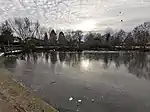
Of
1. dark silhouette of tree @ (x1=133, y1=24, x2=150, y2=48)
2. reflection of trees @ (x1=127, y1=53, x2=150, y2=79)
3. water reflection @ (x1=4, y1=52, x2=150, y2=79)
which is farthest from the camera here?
dark silhouette of tree @ (x1=133, y1=24, x2=150, y2=48)

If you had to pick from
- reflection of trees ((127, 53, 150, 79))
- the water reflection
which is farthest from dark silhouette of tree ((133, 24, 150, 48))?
reflection of trees ((127, 53, 150, 79))

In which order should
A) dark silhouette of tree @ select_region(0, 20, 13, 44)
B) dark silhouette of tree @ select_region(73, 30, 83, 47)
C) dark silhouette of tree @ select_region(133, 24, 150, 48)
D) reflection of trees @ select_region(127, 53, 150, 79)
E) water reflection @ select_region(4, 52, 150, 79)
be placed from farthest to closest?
dark silhouette of tree @ select_region(73, 30, 83, 47) → dark silhouette of tree @ select_region(133, 24, 150, 48) → dark silhouette of tree @ select_region(0, 20, 13, 44) → water reflection @ select_region(4, 52, 150, 79) → reflection of trees @ select_region(127, 53, 150, 79)

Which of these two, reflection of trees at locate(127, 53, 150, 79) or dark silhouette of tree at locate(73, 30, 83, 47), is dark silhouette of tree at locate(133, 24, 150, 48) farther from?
reflection of trees at locate(127, 53, 150, 79)

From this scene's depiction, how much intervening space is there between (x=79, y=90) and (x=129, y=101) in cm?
430

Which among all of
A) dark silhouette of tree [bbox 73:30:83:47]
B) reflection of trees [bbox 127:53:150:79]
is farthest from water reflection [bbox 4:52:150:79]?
dark silhouette of tree [bbox 73:30:83:47]

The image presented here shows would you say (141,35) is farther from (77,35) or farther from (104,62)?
(104,62)

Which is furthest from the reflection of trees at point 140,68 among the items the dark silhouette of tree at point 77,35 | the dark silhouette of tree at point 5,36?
the dark silhouette of tree at point 77,35

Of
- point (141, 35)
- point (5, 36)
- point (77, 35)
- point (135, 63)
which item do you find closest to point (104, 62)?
point (135, 63)

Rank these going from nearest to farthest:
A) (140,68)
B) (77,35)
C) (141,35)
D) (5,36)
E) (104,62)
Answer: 1. (140,68)
2. (104,62)
3. (5,36)
4. (141,35)
5. (77,35)

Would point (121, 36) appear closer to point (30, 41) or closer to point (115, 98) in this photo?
point (30, 41)

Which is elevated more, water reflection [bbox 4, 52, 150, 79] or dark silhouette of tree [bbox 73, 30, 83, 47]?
dark silhouette of tree [bbox 73, 30, 83, 47]

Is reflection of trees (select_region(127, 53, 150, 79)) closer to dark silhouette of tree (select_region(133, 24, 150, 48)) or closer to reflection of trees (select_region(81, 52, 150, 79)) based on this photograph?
reflection of trees (select_region(81, 52, 150, 79))

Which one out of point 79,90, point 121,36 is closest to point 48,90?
point 79,90

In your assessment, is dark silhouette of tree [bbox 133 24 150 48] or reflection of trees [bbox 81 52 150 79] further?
dark silhouette of tree [bbox 133 24 150 48]
